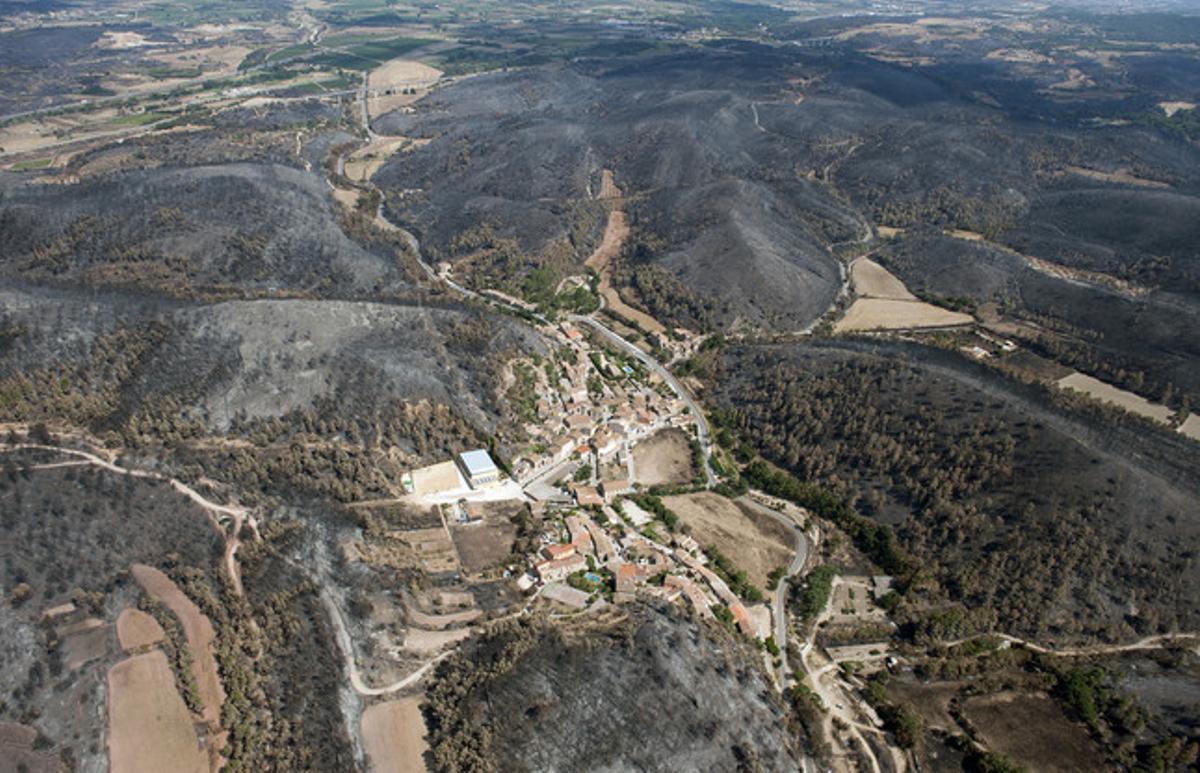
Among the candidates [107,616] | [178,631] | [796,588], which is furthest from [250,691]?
[796,588]

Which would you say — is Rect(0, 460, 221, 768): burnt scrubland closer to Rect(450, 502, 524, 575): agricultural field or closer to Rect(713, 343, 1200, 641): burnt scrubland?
Rect(450, 502, 524, 575): agricultural field

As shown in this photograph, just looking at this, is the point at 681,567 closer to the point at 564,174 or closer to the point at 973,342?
the point at 973,342

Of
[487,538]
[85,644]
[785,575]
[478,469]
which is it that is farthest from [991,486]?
[85,644]

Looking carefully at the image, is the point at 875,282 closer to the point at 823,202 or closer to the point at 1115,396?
the point at 823,202

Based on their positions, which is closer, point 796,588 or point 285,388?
point 796,588

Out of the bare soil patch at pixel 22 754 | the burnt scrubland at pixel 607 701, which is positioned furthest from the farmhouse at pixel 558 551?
the bare soil patch at pixel 22 754

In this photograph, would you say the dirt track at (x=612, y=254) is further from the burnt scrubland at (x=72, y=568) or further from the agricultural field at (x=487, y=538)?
the burnt scrubland at (x=72, y=568)

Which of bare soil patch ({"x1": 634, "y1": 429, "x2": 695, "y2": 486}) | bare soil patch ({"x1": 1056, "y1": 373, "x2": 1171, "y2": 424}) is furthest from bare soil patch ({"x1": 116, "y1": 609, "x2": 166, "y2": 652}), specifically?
bare soil patch ({"x1": 1056, "y1": 373, "x2": 1171, "y2": 424})
